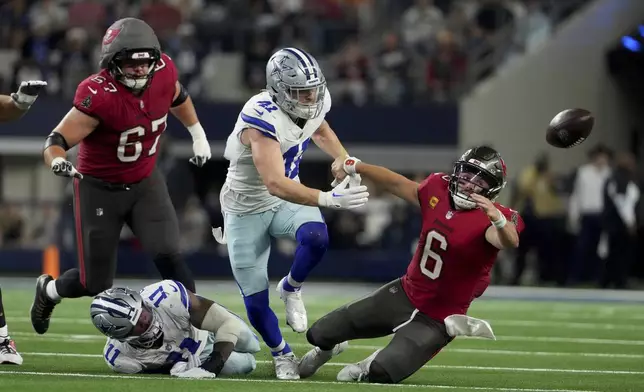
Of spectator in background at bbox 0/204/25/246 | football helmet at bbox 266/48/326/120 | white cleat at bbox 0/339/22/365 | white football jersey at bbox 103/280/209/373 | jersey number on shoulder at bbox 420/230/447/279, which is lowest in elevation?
spectator in background at bbox 0/204/25/246

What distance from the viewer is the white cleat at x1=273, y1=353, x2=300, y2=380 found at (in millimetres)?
7023

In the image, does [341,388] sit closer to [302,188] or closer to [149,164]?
[302,188]

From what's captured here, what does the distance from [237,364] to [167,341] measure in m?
0.40

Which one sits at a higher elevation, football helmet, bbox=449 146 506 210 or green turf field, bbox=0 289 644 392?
football helmet, bbox=449 146 506 210

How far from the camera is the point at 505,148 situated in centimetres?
1739

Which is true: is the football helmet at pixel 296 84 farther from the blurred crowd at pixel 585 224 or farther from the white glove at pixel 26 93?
the blurred crowd at pixel 585 224

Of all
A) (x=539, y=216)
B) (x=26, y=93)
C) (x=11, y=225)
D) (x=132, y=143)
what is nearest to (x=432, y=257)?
(x=132, y=143)

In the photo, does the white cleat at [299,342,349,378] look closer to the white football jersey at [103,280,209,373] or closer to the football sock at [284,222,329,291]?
the football sock at [284,222,329,291]

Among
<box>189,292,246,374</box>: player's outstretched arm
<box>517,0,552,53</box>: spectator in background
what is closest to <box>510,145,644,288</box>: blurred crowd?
<box>517,0,552,53</box>: spectator in background

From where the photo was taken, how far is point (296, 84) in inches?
276

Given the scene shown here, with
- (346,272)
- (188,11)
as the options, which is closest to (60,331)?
(346,272)

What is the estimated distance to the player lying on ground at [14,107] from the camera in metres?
7.18

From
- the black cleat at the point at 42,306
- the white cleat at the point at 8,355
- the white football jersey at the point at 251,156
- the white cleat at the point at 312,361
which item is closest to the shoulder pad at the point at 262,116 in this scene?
the white football jersey at the point at 251,156

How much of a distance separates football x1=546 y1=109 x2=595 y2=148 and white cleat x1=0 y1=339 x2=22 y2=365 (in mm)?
3046
